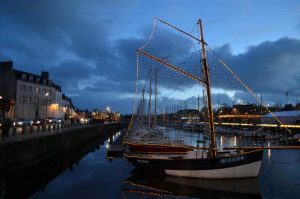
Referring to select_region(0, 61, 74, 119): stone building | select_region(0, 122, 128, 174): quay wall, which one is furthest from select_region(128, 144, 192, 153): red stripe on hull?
select_region(0, 61, 74, 119): stone building

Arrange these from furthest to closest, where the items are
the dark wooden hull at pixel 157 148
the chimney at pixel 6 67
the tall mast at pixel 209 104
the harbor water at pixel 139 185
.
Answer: the chimney at pixel 6 67 < the dark wooden hull at pixel 157 148 < the tall mast at pixel 209 104 < the harbor water at pixel 139 185

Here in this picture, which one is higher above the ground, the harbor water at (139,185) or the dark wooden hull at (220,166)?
the dark wooden hull at (220,166)

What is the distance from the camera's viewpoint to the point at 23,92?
245ft

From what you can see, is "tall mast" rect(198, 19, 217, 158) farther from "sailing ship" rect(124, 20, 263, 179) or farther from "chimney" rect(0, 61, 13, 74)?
"chimney" rect(0, 61, 13, 74)

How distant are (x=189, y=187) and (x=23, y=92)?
5957 centimetres

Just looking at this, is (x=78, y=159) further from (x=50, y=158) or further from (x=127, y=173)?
(x=127, y=173)

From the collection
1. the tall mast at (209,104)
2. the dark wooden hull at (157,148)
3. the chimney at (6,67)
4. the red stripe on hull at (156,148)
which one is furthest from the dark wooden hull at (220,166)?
the chimney at (6,67)

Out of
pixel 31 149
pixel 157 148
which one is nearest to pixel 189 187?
pixel 157 148

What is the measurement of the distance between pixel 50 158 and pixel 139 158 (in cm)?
1212

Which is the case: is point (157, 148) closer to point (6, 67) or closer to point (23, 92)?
point (6, 67)

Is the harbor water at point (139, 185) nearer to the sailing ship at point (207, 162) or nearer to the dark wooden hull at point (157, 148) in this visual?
the sailing ship at point (207, 162)

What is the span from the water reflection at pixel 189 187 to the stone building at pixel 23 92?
4062cm

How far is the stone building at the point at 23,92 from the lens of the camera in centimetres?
A: 7062

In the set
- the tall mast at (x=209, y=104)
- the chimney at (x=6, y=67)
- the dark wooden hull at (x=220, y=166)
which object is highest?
the chimney at (x=6, y=67)
